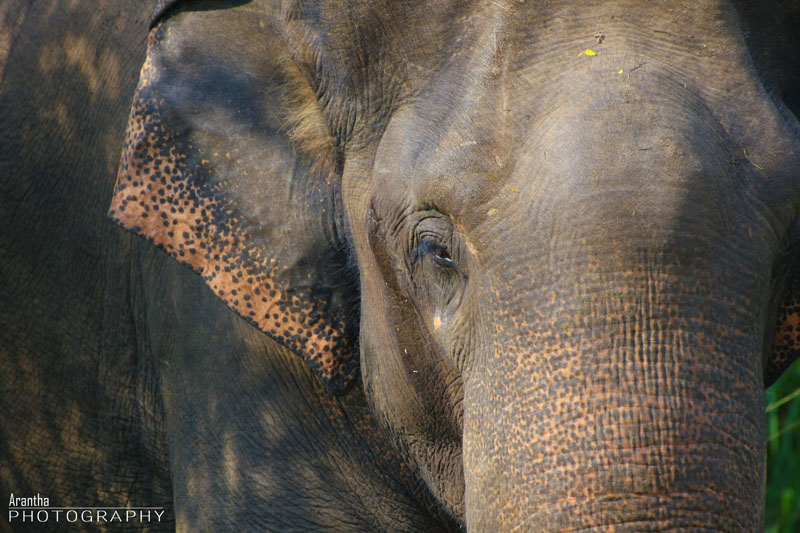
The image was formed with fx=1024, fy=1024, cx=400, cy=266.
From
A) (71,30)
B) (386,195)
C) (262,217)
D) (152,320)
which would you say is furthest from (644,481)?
(71,30)

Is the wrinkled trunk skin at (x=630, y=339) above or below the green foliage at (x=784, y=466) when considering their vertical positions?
above

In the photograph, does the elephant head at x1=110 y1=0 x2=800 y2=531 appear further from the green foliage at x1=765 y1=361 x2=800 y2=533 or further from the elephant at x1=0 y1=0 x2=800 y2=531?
the green foliage at x1=765 y1=361 x2=800 y2=533

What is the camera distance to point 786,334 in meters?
1.98

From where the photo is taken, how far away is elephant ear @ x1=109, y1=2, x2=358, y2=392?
2031mm

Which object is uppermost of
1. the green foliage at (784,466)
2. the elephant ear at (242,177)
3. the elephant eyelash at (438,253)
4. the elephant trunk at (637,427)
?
the elephant ear at (242,177)

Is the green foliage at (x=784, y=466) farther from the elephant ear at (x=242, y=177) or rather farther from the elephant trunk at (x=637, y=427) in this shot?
the elephant trunk at (x=637, y=427)

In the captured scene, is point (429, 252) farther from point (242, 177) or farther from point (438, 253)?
point (242, 177)

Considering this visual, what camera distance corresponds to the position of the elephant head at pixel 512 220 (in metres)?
1.40

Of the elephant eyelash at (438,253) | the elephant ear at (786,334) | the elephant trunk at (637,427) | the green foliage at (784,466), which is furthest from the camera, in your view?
the green foliage at (784,466)

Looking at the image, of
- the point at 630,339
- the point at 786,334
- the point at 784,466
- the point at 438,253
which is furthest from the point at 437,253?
the point at 784,466

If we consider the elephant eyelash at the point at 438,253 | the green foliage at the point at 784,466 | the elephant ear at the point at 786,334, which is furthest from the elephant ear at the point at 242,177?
the green foliage at the point at 784,466

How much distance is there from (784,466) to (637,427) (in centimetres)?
310

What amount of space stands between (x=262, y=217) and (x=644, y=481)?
→ 99 cm

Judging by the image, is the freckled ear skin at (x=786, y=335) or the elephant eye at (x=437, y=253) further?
the freckled ear skin at (x=786, y=335)
